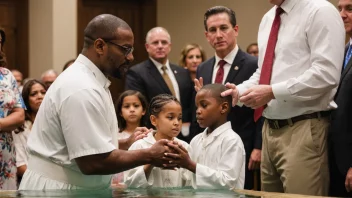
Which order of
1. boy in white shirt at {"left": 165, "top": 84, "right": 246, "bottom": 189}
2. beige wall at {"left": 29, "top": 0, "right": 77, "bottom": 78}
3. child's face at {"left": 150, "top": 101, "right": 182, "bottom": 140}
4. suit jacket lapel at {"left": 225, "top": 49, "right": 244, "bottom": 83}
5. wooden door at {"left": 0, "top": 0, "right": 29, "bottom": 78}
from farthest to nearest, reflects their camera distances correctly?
wooden door at {"left": 0, "top": 0, "right": 29, "bottom": 78} → beige wall at {"left": 29, "top": 0, "right": 77, "bottom": 78} → suit jacket lapel at {"left": 225, "top": 49, "right": 244, "bottom": 83} → child's face at {"left": 150, "top": 101, "right": 182, "bottom": 140} → boy in white shirt at {"left": 165, "top": 84, "right": 246, "bottom": 189}

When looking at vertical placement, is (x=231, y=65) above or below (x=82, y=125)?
above

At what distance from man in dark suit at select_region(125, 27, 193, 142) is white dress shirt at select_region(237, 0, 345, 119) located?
204cm

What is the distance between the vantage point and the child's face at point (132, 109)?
5.43 meters

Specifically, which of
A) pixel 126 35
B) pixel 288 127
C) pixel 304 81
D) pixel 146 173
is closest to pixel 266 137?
pixel 288 127

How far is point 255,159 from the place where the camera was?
484 cm

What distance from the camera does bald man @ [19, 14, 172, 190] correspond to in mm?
3102

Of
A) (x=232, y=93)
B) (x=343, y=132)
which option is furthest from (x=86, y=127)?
(x=343, y=132)

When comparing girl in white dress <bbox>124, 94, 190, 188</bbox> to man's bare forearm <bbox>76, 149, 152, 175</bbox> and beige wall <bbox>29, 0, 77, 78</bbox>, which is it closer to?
man's bare forearm <bbox>76, 149, 152, 175</bbox>

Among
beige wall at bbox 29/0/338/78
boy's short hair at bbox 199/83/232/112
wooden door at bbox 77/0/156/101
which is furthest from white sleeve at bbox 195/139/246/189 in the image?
wooden door at bbox 77/0/156/101

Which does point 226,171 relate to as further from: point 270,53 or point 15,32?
point 15,32

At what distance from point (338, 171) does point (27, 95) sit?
2.89 m

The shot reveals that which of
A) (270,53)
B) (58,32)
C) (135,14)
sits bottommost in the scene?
(270,53)

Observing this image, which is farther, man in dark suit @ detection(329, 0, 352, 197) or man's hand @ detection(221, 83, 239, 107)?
man's hand @ detection(221, 83, 239, 107)

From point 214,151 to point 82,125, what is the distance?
37.8 inches
